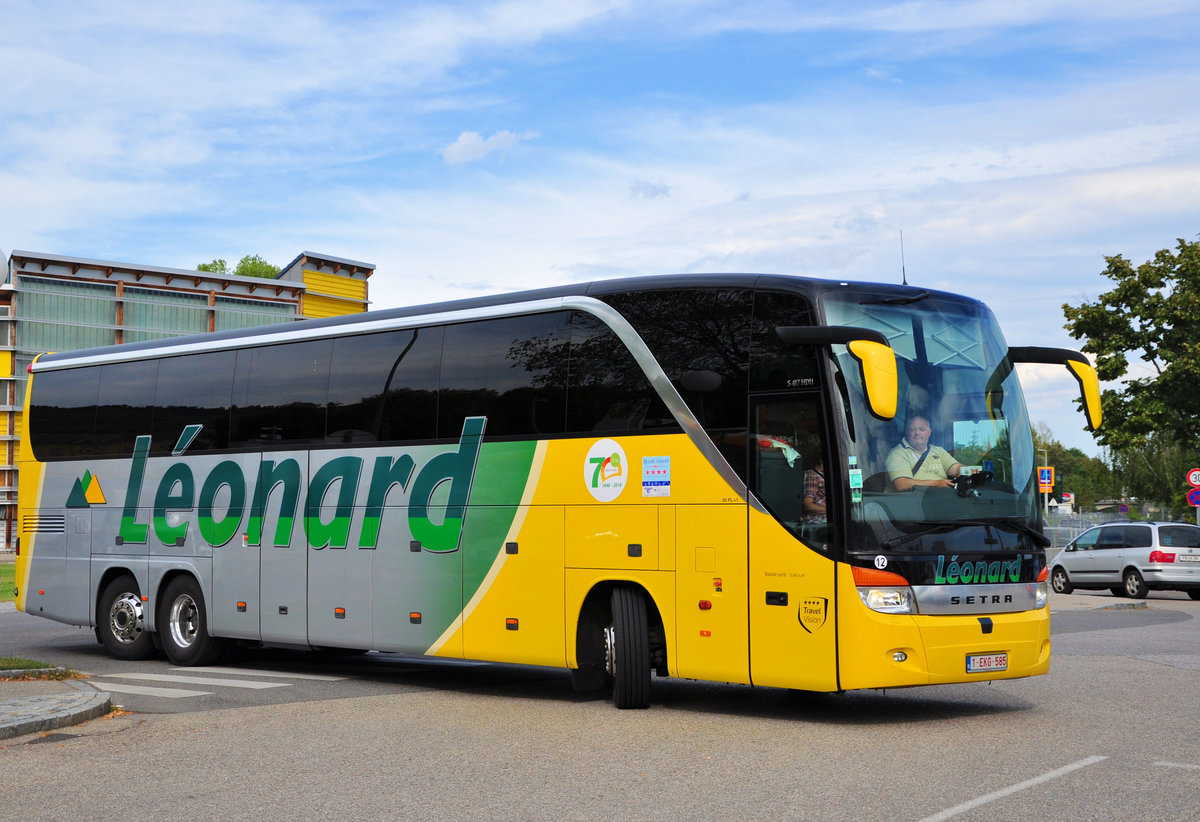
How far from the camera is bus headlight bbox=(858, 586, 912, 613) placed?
10008mm

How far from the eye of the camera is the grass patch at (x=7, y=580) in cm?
2555

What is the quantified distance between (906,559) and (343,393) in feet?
21.1

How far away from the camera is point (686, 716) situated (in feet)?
35.9

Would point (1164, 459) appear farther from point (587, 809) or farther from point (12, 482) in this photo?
point (587, 809)

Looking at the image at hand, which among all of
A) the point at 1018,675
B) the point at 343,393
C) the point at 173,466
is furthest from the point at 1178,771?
the point at 173,466

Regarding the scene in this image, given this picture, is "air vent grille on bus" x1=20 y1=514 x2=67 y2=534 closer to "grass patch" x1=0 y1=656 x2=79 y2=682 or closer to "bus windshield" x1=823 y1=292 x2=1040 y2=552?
"grass patch" x1=0 y1=656 x2=79 y2=682

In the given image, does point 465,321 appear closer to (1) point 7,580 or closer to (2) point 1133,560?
(2) point 1133,560

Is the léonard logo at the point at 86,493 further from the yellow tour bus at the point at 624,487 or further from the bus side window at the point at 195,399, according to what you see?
the bus side window at the point at 195,399

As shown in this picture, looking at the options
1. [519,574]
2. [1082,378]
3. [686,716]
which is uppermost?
[1082,378]

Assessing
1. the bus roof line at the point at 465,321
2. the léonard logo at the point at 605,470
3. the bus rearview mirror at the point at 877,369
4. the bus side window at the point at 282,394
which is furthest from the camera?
the bus side window at the point at 282,394

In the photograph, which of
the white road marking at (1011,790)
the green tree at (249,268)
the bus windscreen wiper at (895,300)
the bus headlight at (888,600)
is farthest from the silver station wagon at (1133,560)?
the green tree at (249,268)

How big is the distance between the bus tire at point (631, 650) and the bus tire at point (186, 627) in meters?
6.09

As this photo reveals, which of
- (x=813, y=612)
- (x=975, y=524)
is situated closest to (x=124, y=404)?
(x=813, y=612)

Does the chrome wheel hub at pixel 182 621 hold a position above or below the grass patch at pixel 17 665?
above
